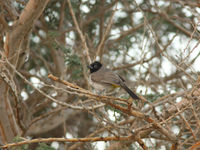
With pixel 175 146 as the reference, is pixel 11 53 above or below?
above

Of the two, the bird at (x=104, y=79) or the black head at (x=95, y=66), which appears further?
the black head at (x=95, y=66)

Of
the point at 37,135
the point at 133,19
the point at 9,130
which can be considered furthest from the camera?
the point at 133,19

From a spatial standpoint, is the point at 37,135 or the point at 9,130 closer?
the point at 9,130

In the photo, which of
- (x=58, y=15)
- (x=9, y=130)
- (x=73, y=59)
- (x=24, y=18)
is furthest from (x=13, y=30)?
(x=58, y=15)

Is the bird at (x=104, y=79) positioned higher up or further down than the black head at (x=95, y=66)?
further down

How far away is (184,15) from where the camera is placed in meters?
9.29

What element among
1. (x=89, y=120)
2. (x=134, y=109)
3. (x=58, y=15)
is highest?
(x=58, y=15)

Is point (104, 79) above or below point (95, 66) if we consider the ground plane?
below

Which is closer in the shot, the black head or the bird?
the bird

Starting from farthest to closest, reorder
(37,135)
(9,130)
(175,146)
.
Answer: (37,135), (9,130), (175,146)

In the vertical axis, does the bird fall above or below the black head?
below

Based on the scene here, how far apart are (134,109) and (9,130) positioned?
2634 mm

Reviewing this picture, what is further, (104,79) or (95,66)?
(95,66)

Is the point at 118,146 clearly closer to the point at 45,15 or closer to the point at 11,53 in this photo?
the point at 11,53
